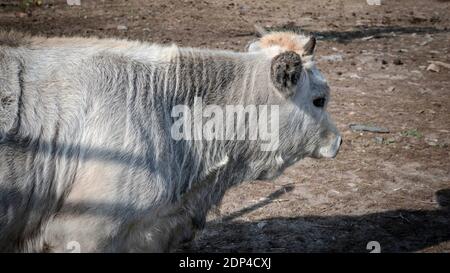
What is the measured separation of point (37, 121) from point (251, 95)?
63.6 inches

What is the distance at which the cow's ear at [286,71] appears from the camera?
418 centimetres

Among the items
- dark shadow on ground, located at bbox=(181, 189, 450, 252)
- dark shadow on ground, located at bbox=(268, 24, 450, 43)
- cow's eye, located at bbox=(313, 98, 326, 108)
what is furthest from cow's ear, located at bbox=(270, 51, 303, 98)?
dark shadow on ground, located at bbox=(268, 24, 450, 43)

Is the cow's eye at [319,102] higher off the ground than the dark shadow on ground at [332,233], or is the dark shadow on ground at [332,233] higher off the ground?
the cow's eye at [319,102]

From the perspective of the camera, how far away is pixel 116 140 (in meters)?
3.60

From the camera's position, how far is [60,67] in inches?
146

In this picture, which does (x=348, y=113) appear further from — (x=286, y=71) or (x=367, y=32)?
(x=367, y=32)

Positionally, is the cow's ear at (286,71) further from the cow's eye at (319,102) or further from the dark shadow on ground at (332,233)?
the dark shadow on ground at (332,233)

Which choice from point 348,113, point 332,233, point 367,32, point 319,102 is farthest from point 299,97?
point 367,32

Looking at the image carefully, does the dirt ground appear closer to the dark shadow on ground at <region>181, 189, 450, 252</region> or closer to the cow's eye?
the dark shadow on ground at <region>181, 189, 450, 252</region>

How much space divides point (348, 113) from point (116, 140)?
496cm

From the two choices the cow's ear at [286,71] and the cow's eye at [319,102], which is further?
the cow's eye at [319,102]

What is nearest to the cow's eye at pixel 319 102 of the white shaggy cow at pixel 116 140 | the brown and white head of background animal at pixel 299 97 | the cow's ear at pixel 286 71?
the brown and white head of background animal at pixel 299 97

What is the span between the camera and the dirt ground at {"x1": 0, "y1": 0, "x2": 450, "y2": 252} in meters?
5.28
